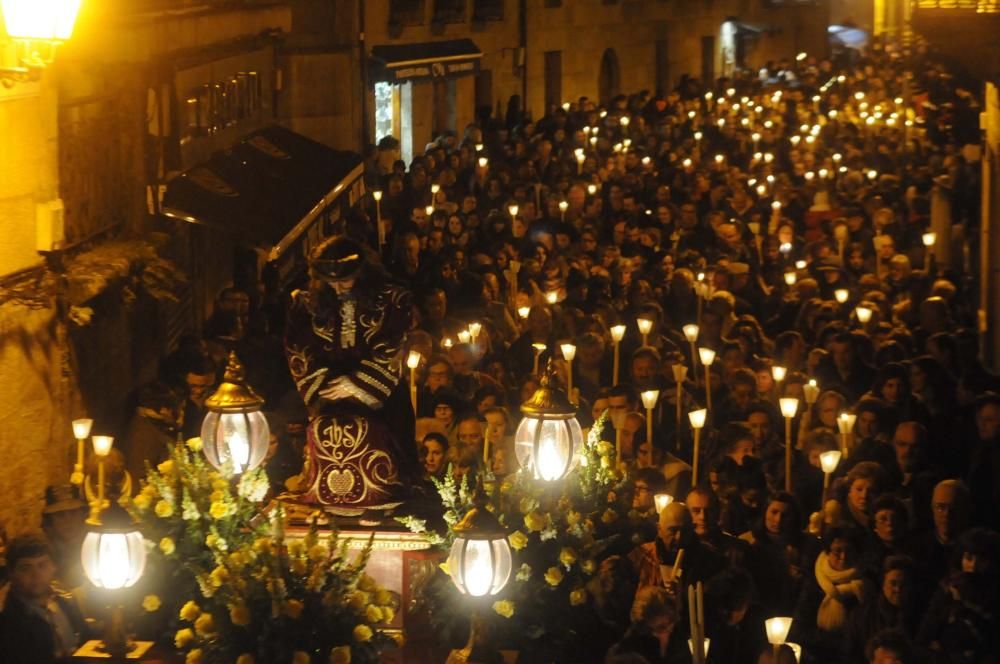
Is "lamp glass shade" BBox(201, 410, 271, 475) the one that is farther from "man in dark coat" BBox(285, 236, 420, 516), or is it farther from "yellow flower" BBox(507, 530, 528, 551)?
"yellow flower" BBox(507, 530, 528, 551)

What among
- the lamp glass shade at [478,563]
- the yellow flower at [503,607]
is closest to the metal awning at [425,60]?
the yellow flower at [503,607]

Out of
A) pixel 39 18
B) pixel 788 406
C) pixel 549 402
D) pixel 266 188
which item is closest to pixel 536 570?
pixel 549 402

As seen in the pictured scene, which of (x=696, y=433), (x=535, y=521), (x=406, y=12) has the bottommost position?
(x=696, y=433)

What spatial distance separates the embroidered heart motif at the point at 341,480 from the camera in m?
9.60

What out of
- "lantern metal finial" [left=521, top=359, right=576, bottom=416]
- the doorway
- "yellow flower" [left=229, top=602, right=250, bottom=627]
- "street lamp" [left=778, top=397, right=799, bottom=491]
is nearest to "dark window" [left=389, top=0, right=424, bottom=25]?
the doorway

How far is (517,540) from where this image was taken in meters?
9.41

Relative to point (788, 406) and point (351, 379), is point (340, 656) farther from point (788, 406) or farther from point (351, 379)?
point (788, 406)

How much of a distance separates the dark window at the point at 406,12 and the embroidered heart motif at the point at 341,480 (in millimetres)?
24250

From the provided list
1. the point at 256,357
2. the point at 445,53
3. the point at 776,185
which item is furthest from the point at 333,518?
the point at 445,53

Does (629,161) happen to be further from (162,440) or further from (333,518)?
(333,518)

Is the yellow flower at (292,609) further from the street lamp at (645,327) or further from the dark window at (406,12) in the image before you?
the dark window at (406,12)

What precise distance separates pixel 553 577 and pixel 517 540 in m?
0.24

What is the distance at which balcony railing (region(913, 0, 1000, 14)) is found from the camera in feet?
63.4

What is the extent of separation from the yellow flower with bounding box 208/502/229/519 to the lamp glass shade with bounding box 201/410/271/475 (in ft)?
1.00
